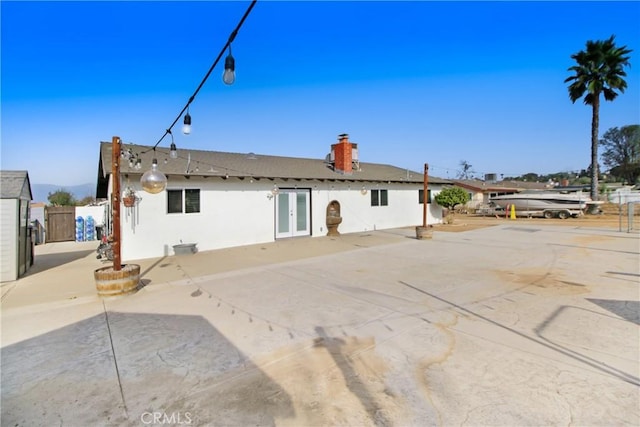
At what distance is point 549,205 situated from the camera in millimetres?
22641

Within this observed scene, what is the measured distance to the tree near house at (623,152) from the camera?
52375 mm

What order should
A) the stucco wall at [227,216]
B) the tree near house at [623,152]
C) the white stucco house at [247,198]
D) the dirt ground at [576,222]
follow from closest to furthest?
the stucco wall at [227,216], the white stucco house at [247,198], the dirt ground at [576,222], the tree near house at [623,152]

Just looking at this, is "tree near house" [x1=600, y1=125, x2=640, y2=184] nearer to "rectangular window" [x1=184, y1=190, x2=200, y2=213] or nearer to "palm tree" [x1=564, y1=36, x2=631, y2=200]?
"palm tree" [x1=564, y1=36, x2=631, y2=200]

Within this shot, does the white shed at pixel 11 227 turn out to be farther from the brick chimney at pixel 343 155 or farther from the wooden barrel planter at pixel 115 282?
the brick chimney at pixel 343 155

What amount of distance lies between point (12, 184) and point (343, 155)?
1214cm

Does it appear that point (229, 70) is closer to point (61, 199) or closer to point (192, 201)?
point (192, 201)

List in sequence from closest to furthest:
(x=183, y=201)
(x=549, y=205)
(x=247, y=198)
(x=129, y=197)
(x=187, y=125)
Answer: (x=187, y=125)
(x=129, y=197)
(x=183, y=201)
(x=247, y=198)
(x=549, y=205)

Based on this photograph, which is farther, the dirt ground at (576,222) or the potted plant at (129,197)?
the dirt ground at (576,222)

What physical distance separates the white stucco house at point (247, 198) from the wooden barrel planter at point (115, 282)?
12.8 feet

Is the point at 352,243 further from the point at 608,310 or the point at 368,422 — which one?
the point at 368,422

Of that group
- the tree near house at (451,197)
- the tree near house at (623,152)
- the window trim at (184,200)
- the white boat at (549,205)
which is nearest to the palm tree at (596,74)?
the white boat at (549,205)

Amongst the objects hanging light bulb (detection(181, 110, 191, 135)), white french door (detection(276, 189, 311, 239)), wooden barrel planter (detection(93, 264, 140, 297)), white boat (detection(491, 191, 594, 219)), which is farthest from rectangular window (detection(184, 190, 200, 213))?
white boat (detection(491, 191, 594, 219))

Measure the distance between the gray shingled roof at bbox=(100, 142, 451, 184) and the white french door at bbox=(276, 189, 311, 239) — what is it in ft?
2.82

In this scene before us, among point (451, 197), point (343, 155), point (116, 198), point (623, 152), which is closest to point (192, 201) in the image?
point (116, 198)
